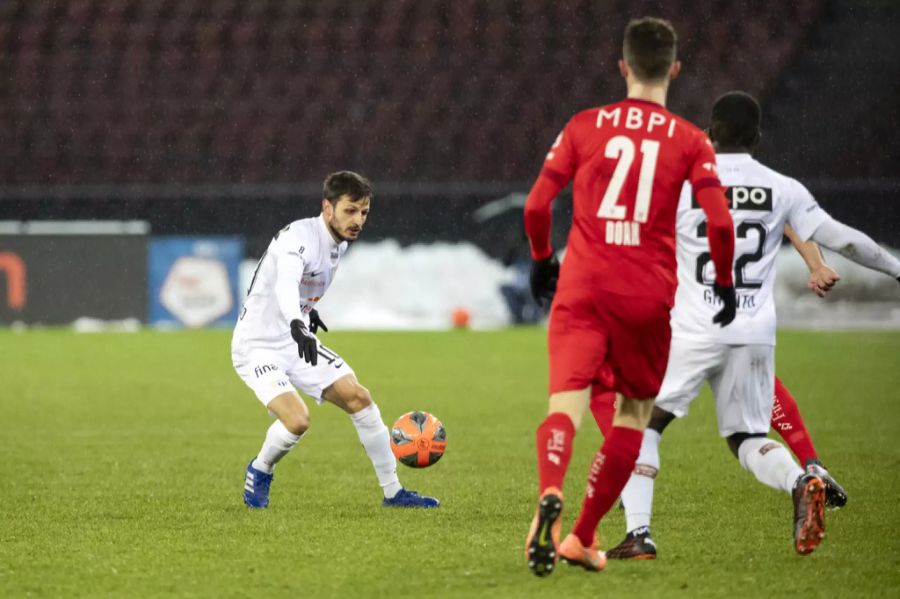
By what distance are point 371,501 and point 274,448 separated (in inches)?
22.2

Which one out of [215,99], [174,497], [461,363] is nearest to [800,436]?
[174,497]

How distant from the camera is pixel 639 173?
470 cm

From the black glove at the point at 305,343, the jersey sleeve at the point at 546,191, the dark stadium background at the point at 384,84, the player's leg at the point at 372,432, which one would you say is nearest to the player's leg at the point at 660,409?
the jersey sleeve at the point at 546,191

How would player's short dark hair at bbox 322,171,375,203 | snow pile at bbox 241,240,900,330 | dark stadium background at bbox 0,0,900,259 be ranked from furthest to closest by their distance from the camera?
1. dark stadium background at bbox 0,0,900,259
2. snow pile at bbox 241,240,900,330
3. player's short dark hair at bbox 322,171,375,203

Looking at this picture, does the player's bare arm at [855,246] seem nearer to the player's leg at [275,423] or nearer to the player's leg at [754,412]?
the player's leg at [754,412]

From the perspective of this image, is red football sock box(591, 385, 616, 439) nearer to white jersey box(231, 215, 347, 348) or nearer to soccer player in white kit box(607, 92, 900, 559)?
soccer player in white kit box(607, 92, 900, 559)

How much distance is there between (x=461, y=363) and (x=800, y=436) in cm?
948

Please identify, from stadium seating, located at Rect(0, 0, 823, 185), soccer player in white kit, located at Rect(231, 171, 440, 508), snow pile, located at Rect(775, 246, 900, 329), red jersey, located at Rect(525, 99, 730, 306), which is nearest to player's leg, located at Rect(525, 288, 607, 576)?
red jersey, located at Rect(525, 99, 730, 306)

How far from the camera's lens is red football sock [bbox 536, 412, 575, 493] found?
461 centimetres

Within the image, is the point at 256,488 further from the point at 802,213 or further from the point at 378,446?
the point at 802,213

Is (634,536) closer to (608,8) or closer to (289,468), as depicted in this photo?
(289,468)

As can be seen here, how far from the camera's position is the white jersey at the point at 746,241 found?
209 inches

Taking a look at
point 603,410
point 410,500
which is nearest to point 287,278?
point 410,500

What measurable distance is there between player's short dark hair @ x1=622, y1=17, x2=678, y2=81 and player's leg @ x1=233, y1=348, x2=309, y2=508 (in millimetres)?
2732
